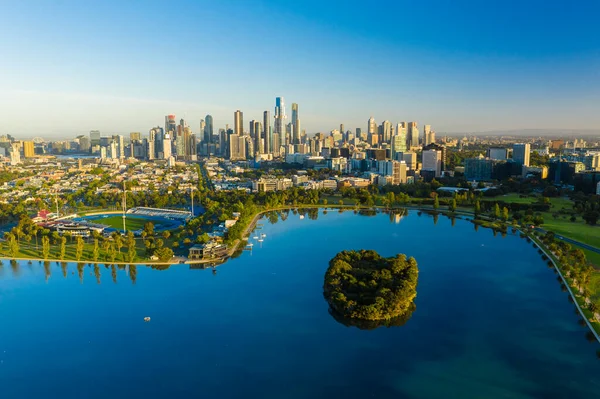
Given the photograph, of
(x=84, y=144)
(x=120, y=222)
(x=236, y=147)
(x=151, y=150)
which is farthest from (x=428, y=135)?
(x=120, y=222)

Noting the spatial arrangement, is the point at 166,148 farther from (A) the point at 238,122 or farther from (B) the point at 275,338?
(B) the point at 275,338

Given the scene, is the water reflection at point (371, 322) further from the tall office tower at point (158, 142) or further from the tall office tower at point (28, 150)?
the tall office tower at point (28, 150)

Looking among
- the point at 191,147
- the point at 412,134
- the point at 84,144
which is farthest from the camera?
the point at 84,144

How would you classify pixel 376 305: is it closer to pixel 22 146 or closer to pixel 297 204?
pixel 297 204

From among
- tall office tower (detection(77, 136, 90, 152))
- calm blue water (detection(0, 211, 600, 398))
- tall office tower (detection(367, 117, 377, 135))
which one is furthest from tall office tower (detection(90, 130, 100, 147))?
calm blue water (detection(0, 211, 600, 398))

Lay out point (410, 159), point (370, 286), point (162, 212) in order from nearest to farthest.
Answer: point (370, 286) < point (162, 212) < point (410, 159)

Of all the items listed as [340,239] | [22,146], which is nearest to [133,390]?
[340,239]
